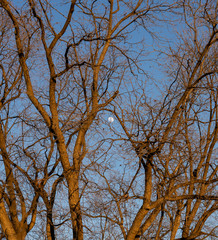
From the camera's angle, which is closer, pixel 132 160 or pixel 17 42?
pixel 132 160

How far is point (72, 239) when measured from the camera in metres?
6.64

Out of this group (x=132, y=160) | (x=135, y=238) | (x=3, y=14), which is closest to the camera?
(x=132, y=160)

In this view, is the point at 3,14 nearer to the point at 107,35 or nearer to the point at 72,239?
the point at 107,35

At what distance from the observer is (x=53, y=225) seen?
707 centimetres

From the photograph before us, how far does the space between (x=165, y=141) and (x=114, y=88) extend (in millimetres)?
1763

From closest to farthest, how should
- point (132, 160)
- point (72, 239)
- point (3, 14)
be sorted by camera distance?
point (132, 160)
point (72, 239)
point (3, 14)

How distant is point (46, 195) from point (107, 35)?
3558 mm

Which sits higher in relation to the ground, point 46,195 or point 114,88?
point 114,88

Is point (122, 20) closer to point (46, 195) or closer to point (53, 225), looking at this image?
point (46, 195)

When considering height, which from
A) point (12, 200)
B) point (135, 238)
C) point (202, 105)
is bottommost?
point (135, 238)

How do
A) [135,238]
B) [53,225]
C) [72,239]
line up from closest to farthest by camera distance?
[135,238] → [72,239] → [53,225]

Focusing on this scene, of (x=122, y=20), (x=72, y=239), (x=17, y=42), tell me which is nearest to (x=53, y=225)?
(x=72, y=239)

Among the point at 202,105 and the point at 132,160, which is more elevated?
the point at 202,105

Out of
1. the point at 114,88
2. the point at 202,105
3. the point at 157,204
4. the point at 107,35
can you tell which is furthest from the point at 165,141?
the point at 107,35
